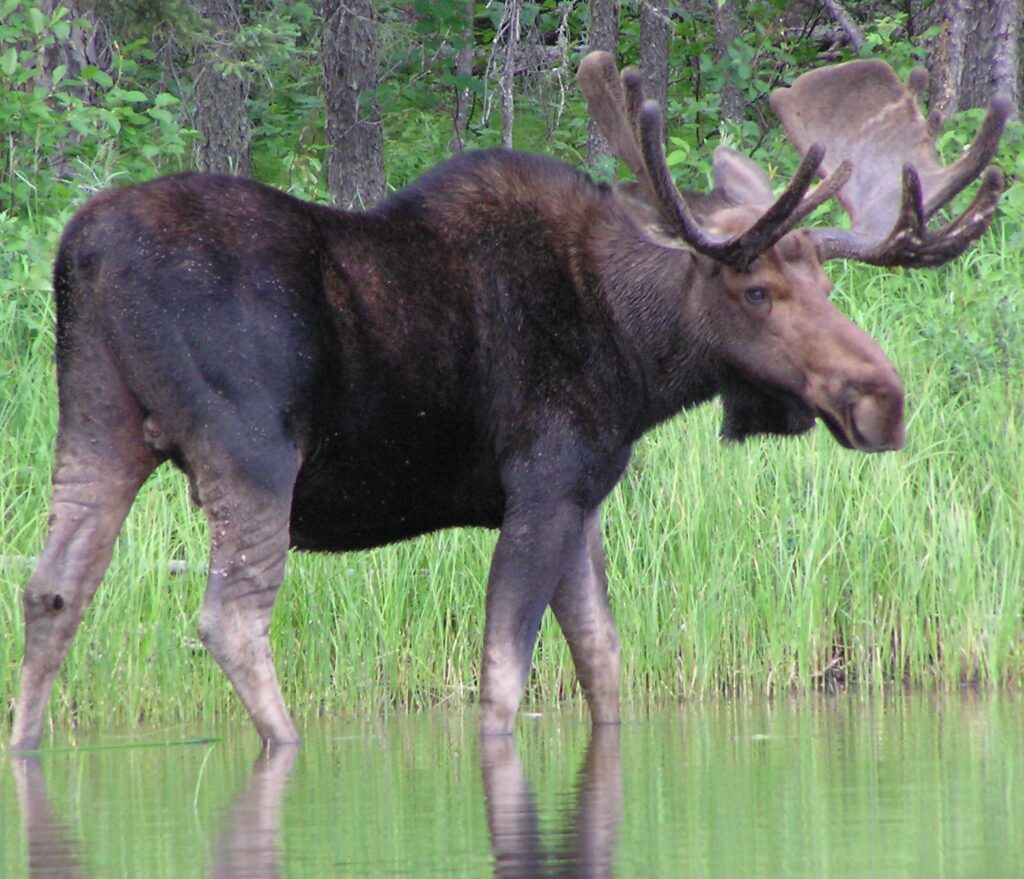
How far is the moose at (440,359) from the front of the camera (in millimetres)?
6176

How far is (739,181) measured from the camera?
7.28m

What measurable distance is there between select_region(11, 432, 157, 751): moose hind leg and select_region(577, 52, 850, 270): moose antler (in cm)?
190

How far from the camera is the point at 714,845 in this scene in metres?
4.00

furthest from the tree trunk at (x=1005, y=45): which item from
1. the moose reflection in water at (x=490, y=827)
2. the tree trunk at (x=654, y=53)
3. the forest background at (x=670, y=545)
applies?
the moose reflection in water at (x=490, y=827)

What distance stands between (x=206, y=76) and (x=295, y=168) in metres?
1.31

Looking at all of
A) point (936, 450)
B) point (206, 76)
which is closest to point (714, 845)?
point (936, 450)

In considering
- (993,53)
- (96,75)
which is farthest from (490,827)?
(993,53)

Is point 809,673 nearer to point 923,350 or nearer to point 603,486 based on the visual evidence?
point 603,486

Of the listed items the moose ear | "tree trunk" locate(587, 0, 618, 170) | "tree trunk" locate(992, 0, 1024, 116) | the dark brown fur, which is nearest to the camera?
the dark brown fur

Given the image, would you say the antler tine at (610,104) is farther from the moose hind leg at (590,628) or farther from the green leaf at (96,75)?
the green leaf at (96,75)

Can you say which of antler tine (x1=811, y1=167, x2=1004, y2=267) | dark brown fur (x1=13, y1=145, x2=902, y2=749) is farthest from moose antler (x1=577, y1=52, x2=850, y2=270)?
antler tine (x1=811, y1=167, x2=1004, y2=267)

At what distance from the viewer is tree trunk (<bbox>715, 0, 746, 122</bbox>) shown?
49.4 feet

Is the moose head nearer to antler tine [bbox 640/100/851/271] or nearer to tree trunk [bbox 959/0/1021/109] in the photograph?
antler tine [bbox 640/100/851/271]

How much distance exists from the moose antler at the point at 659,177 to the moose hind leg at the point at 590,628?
113 centimetres
